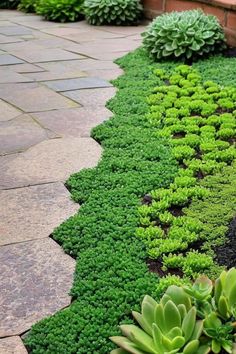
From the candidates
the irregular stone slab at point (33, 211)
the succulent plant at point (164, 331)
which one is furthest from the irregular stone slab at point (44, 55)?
the succulent plant at point (164, 331)

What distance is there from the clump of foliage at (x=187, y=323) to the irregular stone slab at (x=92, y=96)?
2.62 metres

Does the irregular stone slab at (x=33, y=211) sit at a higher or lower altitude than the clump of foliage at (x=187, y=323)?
lower

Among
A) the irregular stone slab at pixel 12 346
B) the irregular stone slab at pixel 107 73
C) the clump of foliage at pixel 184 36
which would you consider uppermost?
the clump of foliage at pixel 184 36

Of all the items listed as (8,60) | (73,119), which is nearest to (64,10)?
(8,60)

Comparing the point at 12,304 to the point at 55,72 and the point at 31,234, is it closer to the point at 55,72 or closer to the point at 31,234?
the point at 31,234

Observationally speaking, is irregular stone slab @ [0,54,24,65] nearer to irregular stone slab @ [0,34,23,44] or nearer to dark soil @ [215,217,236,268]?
irregular stone slab @ [0,34,23,44]

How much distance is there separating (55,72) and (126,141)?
2.03 metres

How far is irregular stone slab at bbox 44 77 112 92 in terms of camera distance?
15.8ft

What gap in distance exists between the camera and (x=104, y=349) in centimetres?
189

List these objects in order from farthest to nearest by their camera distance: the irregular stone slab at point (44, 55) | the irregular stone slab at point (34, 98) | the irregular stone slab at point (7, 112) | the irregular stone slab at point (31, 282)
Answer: the irregular stone slab at point (44, 55), the irregular stone slab at point (34, 98), the irregular stone slab at point (7, 112), the irregular stone slab at point (31, 282)

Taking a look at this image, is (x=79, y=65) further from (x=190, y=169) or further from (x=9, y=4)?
(x=9, y=4)

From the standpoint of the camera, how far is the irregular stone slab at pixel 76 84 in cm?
481

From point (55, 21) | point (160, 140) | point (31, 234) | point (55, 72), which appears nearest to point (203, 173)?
point (160, 140)

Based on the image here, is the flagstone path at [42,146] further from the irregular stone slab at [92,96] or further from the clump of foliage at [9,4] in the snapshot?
the clump of foliage at [9,4]
